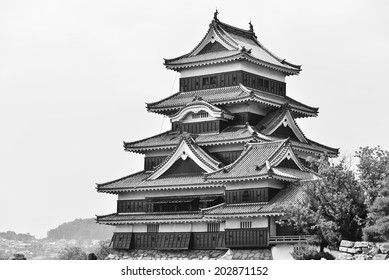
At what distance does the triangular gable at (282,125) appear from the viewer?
5869cm

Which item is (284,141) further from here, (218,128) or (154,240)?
(154,240)

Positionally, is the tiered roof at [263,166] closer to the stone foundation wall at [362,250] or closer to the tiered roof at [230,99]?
the tiered roof at [230,99]

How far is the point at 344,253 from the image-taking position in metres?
42.8

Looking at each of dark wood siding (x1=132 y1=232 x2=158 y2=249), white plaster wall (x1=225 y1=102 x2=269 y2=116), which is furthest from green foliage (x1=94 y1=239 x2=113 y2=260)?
white plaster wall (x1=225 y1=102 x2=269 y2=116)

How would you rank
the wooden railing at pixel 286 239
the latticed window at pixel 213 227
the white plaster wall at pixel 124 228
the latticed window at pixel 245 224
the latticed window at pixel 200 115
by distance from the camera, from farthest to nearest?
the white plaster wall at pixel 124 228
the latticed window at pixel 200 115
the latticed window at pixel 213 227
the latticed window at pixel 245 224
the wooden railing at pixel 286 239

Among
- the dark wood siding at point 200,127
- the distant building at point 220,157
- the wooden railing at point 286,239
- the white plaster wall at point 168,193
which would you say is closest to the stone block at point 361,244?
the wooden railing at point 286,239

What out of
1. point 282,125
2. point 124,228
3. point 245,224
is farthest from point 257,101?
point 124,228

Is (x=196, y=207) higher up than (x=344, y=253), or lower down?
higher up

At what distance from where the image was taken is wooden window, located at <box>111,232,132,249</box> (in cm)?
5953

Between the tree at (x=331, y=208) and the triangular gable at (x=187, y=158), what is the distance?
9.37 meters

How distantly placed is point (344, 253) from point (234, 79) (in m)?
20.6

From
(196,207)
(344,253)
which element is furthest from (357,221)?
(196,207)

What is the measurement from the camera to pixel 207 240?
55.7 metres
